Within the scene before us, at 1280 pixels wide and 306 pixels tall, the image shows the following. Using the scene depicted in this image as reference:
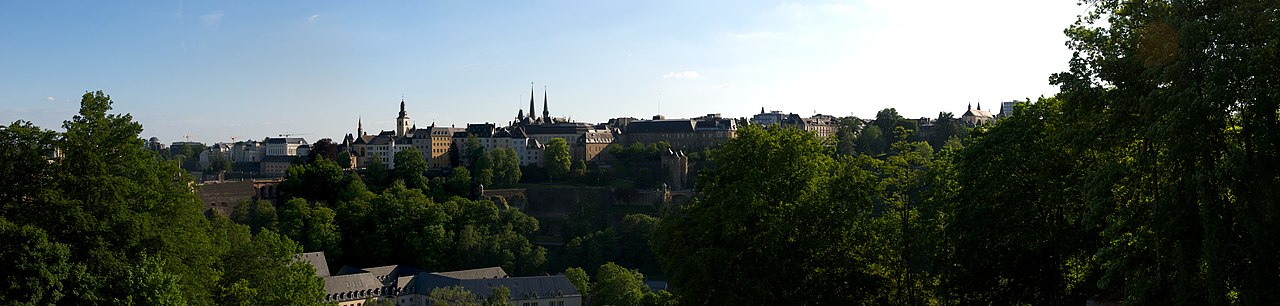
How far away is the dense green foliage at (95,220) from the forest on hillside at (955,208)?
0.04 metres

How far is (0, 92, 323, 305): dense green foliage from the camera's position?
20875 millimetres

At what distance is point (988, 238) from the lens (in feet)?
66.6

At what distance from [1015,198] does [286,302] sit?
1923 centimetres

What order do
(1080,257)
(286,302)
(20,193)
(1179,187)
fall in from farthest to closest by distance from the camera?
(286,302) < (20,193) < (1080,257) < (1179,187)

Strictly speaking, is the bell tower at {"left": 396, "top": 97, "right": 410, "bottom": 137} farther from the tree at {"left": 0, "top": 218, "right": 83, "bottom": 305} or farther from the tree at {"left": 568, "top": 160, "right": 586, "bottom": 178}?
the tree at {"left": 0, "top": 218, "right": 83, "bottom": 305}

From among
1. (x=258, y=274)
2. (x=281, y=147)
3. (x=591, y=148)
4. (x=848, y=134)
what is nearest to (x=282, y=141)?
(x=281, y=147)

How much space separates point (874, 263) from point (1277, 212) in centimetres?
1069

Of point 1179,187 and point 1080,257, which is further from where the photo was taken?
point 1080,257

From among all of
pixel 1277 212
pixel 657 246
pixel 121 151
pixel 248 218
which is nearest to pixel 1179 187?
pixel 1277 212

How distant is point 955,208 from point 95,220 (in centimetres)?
1827

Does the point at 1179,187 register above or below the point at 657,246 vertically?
above

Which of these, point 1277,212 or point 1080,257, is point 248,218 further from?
point 1277,212

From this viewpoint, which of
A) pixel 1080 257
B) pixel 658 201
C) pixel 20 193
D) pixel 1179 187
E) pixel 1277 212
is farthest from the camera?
pixel 658 201

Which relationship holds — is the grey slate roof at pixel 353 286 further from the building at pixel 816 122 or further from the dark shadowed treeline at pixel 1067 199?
the building at pixel 816 122
